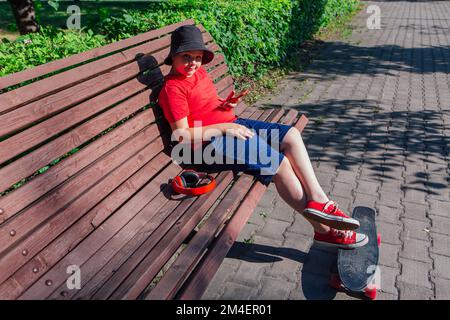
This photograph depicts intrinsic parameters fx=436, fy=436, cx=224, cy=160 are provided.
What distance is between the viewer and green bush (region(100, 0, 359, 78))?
494cm

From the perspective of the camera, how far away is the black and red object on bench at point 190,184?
2885mm

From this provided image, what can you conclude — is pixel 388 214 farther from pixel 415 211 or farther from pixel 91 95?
pixel 91 95

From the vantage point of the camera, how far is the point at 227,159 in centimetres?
317

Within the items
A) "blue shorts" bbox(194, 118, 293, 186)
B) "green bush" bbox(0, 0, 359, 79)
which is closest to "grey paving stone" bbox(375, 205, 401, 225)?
"blue shorts" bbox(194, 118, 293, 186)

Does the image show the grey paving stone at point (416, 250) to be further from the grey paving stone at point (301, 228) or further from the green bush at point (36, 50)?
the green bush at point (36, 50)

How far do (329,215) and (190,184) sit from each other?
94 centimetres

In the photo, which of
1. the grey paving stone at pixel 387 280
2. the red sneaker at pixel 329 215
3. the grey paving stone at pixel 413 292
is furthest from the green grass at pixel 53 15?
the grey paving stone at pixel 413 292

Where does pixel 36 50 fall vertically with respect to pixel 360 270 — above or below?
above

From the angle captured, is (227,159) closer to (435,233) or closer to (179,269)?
(179,269)

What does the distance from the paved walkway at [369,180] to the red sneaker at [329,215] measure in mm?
517

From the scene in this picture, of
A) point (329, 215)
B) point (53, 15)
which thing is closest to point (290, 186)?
point (329, 215)

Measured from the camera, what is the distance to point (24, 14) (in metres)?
7.27

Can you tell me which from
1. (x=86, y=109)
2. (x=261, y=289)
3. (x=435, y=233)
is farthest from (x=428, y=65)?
(x=86, y=109)
